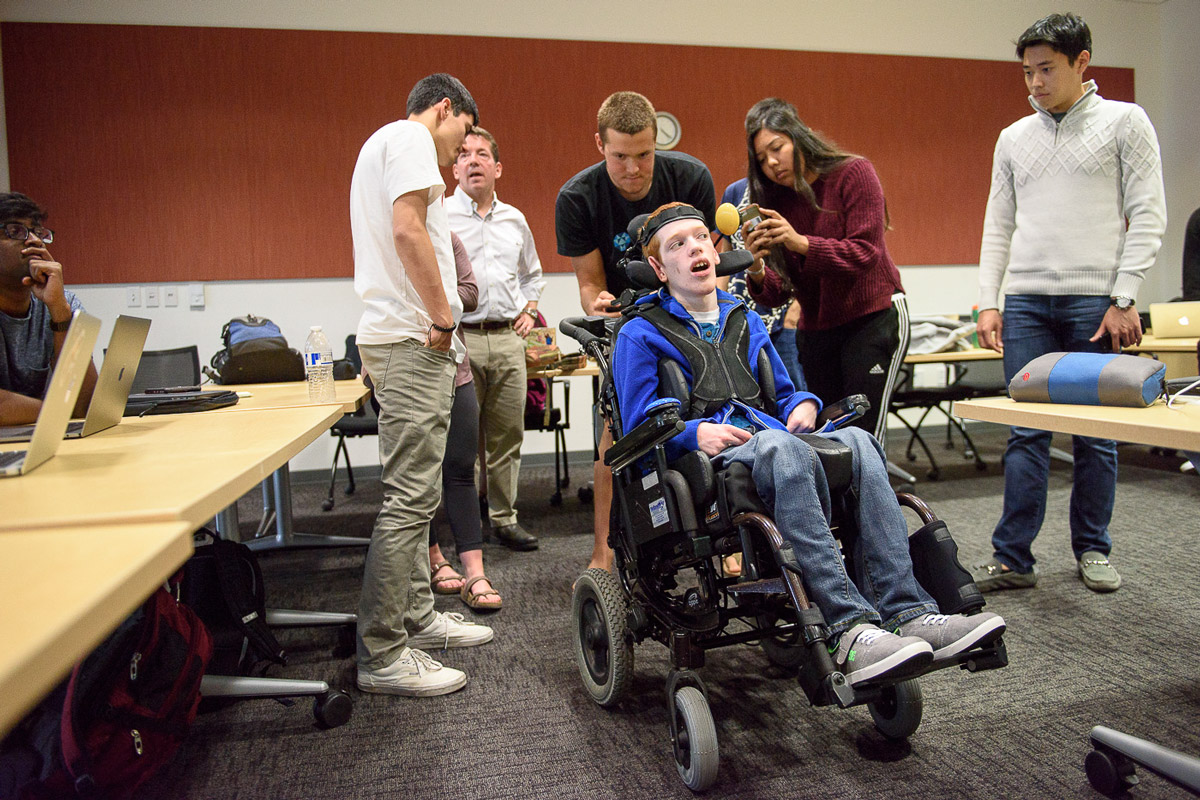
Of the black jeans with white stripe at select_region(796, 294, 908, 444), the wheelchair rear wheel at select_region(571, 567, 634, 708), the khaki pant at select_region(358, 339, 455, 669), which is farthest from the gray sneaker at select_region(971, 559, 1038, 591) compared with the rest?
the khaki pant at select_region(358, 339, 455, 669)

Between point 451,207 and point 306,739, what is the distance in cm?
248

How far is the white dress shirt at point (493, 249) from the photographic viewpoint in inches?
136

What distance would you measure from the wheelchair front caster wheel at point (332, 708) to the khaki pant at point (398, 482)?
→ 0.52ft

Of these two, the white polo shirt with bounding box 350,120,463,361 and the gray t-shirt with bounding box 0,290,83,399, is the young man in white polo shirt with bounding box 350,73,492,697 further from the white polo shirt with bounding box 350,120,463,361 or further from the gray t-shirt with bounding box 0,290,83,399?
the gray t-shirt with bounding box 0,290,83,399

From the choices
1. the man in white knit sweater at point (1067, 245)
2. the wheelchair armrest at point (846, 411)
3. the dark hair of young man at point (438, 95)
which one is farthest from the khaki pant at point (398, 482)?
the man in white knit sweater at point (1067, 245)

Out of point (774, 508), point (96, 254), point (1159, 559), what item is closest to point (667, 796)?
point (774, 508)

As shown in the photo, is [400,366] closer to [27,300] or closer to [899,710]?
[27,300]

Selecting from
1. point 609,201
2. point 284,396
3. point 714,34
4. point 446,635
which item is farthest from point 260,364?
point 714,34

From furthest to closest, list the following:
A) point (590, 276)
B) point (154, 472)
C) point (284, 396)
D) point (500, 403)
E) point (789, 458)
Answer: point (500, 403)
point (590, 276)
point (284, 396)
point (789, 458)
point (154, 472)

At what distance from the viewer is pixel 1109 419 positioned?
132 cm

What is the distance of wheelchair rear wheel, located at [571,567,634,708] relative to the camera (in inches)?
70.7

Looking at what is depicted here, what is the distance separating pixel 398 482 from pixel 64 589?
1.42 m

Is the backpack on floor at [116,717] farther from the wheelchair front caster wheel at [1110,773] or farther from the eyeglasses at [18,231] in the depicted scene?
the wheelchair front caster wheel at [1110,773]

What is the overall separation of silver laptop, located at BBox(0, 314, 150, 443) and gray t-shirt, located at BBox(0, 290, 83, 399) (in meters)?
0.69
